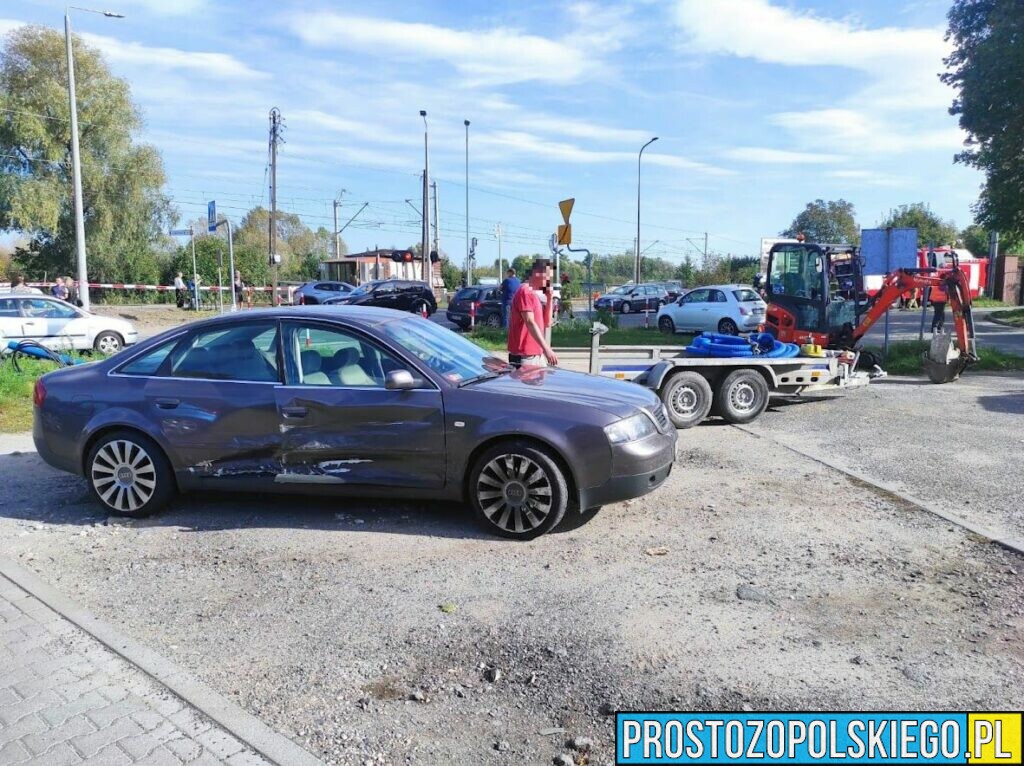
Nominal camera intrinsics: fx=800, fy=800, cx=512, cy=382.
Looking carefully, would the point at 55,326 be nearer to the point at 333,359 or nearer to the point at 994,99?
the point at 333,359

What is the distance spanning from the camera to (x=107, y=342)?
17.4 metres

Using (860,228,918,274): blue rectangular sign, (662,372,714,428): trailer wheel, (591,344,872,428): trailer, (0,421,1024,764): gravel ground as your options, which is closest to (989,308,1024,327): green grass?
(860,228,918,274): blue rectangular sign

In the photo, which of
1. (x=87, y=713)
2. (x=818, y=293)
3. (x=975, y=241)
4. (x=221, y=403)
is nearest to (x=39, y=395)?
(x=221, y=403)

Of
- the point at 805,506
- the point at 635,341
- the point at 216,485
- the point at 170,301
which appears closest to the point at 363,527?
the point at 216,485

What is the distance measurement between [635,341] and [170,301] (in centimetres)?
3347

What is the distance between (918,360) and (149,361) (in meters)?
13.9

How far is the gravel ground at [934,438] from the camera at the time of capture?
21.1 ft

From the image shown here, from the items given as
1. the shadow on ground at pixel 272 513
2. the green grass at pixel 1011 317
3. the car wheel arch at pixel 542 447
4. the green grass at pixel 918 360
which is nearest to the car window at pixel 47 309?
the shadow on ground at pixel 272 513

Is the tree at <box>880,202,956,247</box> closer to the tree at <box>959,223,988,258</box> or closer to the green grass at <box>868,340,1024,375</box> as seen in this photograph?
the tree at <box>959,223,988,258</box>

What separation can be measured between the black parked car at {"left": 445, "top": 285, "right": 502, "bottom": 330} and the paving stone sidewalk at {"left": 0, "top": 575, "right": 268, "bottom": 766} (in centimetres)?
2219

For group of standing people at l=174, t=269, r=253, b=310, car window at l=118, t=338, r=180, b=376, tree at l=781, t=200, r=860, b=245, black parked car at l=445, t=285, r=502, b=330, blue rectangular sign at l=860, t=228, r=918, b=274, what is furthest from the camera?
tree at l=781, t=200, r=860, b=245

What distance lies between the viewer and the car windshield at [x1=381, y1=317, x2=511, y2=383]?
5625 mm

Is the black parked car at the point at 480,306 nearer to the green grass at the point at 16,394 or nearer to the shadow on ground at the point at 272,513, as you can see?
the green grass at the point at 16,394

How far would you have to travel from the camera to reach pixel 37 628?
160 inches
